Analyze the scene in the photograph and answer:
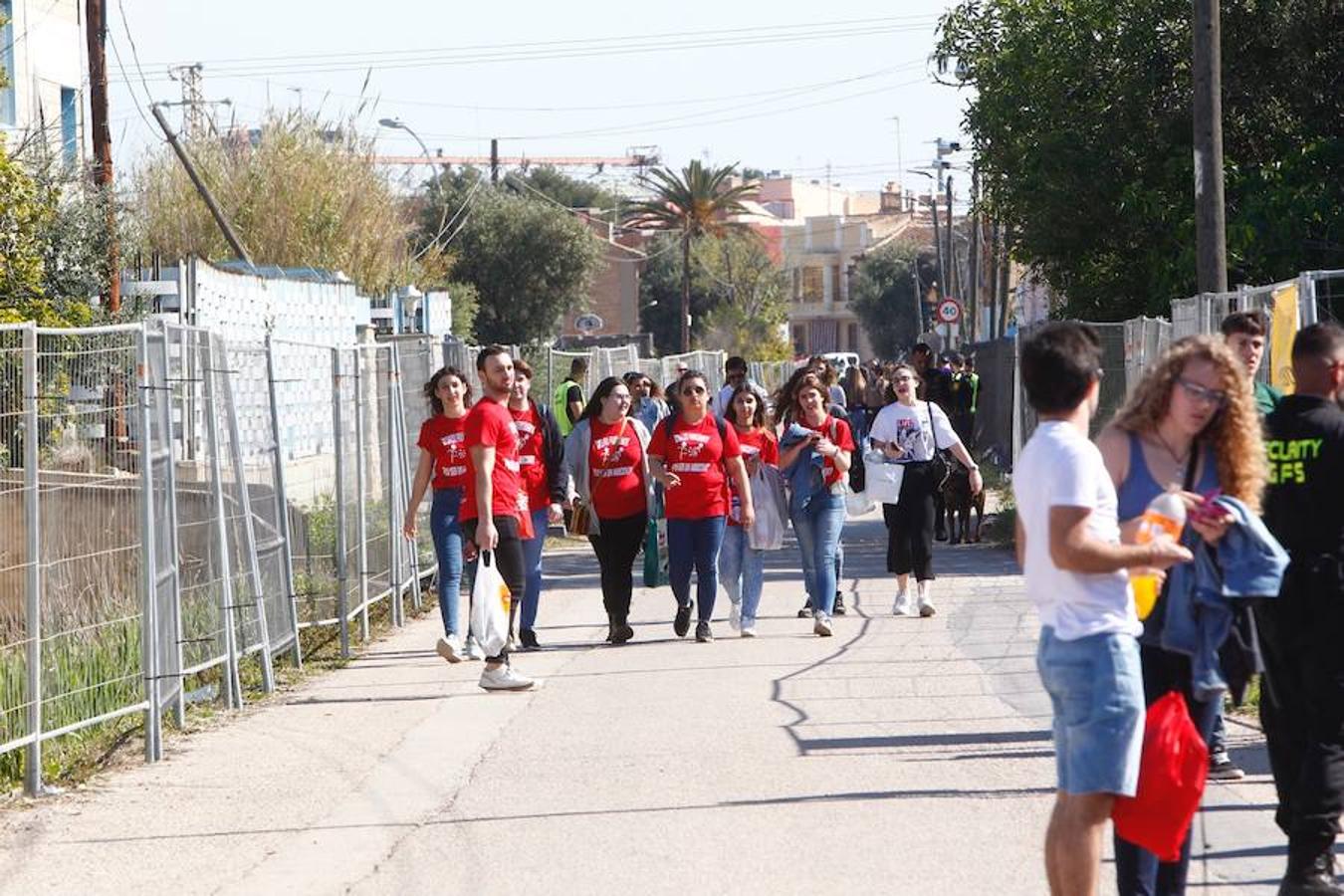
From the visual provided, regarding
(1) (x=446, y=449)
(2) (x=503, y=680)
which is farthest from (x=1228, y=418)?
(1) (x=446, y=449)

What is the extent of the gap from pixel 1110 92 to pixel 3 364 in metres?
19.9

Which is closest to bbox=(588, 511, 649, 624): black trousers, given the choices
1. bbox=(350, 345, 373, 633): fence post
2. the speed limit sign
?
bbox=(350, 345, 373, 633): fence post

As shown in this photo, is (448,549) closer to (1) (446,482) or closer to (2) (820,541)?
(1) (446,482)

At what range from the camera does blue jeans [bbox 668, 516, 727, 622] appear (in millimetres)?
14039

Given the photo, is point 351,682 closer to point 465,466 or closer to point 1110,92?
point 465,466

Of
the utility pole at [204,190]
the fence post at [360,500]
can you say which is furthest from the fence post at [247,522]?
the utility pole at [204,190]

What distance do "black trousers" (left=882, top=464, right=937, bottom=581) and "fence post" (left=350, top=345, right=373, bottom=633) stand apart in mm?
3708

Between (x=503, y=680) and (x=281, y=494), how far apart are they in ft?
6.84

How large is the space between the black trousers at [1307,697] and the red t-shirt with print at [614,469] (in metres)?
7.90

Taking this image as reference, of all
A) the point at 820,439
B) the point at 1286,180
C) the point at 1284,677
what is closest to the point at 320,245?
the point at 1286,180

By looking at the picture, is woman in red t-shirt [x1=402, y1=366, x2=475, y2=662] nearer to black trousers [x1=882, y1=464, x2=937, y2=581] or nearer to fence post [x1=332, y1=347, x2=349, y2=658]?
fence post [x1=332, y1=347, x2=349, y2=658]

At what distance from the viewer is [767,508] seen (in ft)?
47.5

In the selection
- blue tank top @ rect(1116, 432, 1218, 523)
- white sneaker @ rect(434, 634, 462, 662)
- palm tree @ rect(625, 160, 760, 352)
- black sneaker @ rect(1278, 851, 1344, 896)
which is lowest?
black sneaker @ rect(1278, 851, 1344, 896)

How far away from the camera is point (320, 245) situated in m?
40.5
